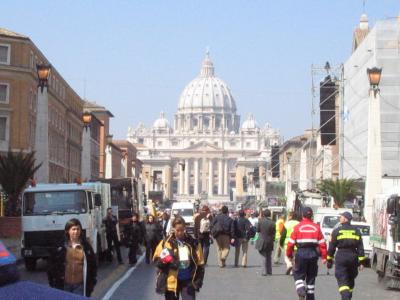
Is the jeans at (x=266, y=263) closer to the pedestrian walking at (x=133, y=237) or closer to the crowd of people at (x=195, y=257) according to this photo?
the crowd of people at (x=195, y=257)

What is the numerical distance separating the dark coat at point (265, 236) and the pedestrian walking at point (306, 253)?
8186 mm

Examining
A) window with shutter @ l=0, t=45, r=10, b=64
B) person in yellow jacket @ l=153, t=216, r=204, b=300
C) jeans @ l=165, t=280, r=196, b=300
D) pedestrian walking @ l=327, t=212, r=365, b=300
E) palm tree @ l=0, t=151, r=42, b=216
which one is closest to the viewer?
person in yellow jacket @ l=153, t=216, r=204, b=300

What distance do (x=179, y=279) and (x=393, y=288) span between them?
9.39 m

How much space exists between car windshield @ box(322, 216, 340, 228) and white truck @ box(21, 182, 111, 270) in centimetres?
1126

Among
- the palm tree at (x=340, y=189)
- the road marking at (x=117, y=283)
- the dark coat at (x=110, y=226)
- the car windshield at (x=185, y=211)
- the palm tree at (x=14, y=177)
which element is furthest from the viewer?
the car windshield at (x=185, y=211)

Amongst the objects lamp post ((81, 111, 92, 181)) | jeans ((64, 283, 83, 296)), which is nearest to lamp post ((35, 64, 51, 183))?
lamp post ((81, 111, 92, 181))

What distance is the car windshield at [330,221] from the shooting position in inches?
1266

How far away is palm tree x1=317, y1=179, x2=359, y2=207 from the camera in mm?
52513

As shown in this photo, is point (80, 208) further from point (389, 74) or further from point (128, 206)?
A: point (389, 74)

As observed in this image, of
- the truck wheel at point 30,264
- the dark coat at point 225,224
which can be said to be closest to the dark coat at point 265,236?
the dark coat at point 225,224

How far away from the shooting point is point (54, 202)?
2275 cm

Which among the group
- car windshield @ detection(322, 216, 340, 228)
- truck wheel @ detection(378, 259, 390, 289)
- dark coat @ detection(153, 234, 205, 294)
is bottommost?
truck wheel @ detection(378, 259, 390, 289)

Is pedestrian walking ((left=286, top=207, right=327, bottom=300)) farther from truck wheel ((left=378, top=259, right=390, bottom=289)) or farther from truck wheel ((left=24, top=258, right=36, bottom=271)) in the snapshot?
truck wheel ((left=24, top=258, right=36, bottom=271))

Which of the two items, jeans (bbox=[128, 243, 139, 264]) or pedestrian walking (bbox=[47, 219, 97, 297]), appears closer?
pedestrian walking (bbox=[47, 219, 97, 297])
